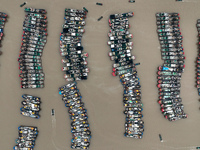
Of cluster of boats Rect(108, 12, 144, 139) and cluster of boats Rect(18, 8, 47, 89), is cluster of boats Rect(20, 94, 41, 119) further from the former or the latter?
cluster of boats Rect(108, 12, 144, 139)

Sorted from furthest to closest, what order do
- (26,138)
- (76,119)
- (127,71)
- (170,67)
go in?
1. (170,67)
2. (127,71)
3. (76,119)
4. (26,138)

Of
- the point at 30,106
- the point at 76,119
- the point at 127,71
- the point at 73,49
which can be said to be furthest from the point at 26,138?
the point at 127,71

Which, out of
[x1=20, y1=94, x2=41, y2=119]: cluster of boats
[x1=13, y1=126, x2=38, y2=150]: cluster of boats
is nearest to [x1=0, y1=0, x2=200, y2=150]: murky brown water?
[x1=20, y1=94, x2=41, y2=119]: cluster of boats

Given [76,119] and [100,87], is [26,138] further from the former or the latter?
[100,87]

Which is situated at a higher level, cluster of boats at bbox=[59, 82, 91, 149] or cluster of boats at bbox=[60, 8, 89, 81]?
cluster of boats at bbox=[60, 8, 89, 81]

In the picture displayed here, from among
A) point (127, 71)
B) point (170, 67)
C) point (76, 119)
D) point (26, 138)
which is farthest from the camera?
point (170, 67)

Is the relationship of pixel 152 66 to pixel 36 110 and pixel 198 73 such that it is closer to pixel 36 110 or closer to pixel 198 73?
pixel 198 73

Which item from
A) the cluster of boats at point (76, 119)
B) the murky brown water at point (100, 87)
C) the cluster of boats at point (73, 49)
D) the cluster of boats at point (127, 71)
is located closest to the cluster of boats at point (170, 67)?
the murky brown water at point (100, 87)
